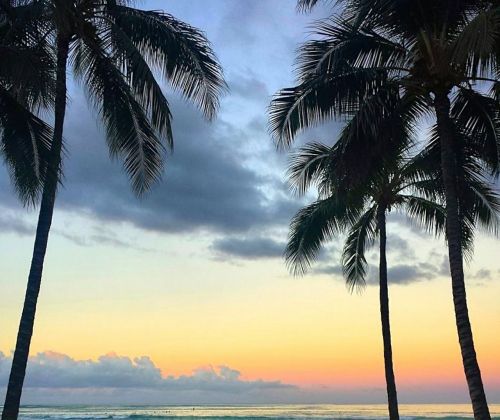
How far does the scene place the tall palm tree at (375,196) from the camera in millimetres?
14906

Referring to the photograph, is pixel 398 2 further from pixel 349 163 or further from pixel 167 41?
pixel 167 41

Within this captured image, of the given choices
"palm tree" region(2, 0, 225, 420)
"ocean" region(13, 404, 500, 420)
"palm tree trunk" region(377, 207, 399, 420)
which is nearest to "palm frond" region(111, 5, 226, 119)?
"palm tree" region(2, 0, 225, 420)

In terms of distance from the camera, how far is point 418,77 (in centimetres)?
1408

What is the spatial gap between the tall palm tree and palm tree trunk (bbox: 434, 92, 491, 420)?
46.7 inches

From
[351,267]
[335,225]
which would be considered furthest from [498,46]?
[351,267]

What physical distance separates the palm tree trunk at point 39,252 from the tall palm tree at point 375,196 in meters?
5.69

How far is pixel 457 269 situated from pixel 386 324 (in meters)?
8.13

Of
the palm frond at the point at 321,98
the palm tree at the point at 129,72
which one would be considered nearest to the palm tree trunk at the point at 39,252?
the palm tree at the point at 129,72

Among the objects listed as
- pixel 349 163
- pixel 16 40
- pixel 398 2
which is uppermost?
pixel 398 2

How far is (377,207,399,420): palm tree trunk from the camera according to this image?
2003 centimetres

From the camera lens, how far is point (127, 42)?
14.4m

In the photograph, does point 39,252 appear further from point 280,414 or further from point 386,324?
point 280,414

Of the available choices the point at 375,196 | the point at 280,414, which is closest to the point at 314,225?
the point at 375,196

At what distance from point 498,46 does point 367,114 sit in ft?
9.25
